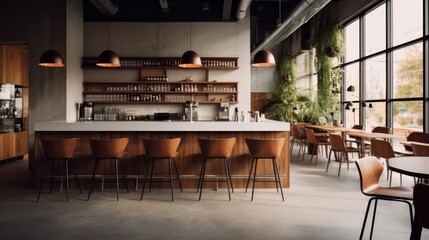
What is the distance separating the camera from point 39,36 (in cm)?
761

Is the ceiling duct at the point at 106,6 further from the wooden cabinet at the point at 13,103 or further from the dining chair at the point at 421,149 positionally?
the dining chair at the point at 421,149

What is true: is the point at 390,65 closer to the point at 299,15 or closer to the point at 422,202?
the point at 299,15

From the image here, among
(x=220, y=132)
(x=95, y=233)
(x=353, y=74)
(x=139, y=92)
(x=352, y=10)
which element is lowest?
(x=95, y=233)

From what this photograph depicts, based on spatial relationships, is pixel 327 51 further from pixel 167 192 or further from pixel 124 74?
pixel 167 192

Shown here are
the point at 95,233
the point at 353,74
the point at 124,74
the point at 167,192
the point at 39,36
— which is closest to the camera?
the point at 95,233

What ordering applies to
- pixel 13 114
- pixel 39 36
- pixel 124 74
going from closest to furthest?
pixel 39 36 < pixel 13 114 < pixel 124 74

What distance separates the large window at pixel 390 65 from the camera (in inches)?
281

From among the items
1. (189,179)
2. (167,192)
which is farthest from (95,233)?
(189,179)

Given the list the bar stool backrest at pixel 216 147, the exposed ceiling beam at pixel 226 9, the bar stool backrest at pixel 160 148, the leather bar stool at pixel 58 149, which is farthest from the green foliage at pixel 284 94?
the leather bar stool at pixel 58 149

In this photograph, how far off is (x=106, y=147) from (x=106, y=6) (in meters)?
4.45

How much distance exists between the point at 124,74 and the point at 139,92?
2.29 ft

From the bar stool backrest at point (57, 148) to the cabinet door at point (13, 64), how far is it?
440 cm

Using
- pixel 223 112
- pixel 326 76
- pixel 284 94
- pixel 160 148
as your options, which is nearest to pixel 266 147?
pixel 160 148

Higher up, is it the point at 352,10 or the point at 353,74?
the point at 352,10
